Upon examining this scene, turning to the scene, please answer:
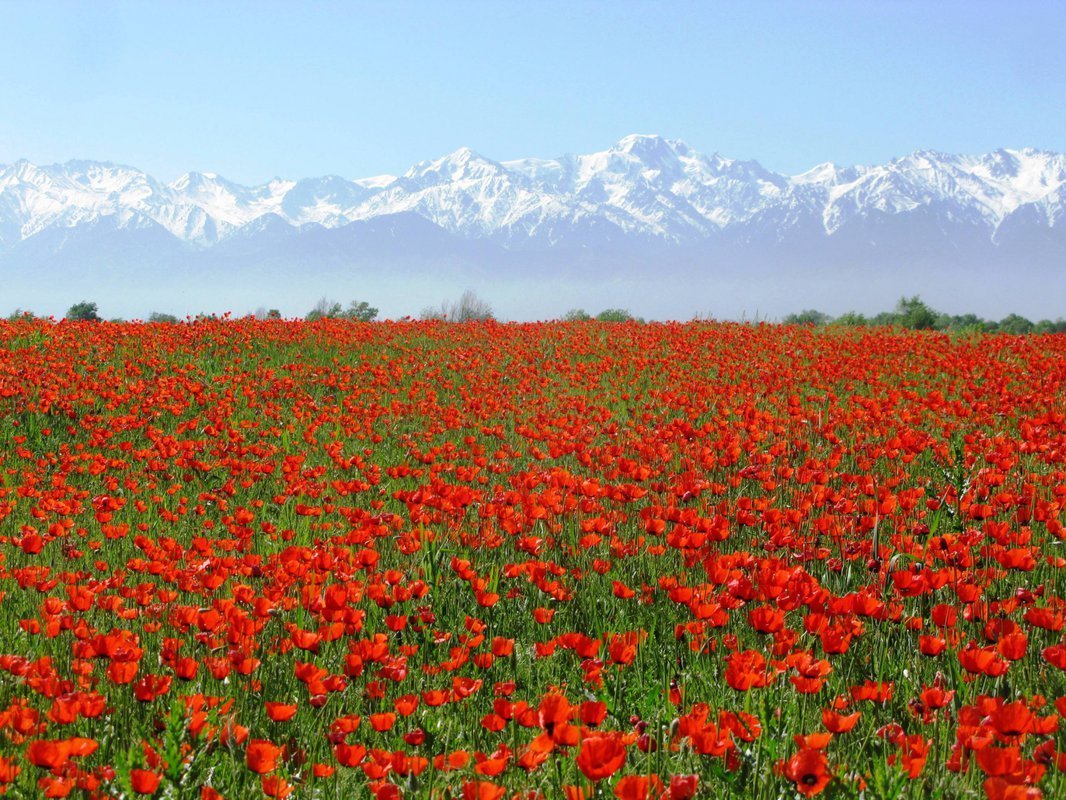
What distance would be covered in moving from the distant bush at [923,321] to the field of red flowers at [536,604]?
15.0m

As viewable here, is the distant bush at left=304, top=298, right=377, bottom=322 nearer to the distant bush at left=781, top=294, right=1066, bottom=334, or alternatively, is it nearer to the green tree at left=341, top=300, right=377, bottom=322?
the green tree at left=341, top=300, right=377, bottom=322

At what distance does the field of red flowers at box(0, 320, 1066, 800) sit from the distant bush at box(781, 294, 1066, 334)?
49.3 ft

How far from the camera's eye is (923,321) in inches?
1000

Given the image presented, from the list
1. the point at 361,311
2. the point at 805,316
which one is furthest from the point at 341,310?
the point at 805,316

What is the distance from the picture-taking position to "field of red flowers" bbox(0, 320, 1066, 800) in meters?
2.58

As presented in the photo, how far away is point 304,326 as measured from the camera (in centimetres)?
1577

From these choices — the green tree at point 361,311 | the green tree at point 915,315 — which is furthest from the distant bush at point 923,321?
the green tree at point 361,311

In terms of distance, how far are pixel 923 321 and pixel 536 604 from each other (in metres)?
23.7

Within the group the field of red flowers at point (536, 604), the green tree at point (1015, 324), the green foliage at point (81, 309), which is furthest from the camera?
the green tree at point (1015, 324)

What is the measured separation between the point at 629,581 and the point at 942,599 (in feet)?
4.93

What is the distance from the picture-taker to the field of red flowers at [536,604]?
2.58 m

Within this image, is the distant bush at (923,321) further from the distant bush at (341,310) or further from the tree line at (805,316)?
the distant bush at (341,310)

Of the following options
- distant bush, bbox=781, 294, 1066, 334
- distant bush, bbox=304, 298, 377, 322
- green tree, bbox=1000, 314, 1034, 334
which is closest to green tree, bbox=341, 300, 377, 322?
distant bush, bbox=304, 298, 377, 322

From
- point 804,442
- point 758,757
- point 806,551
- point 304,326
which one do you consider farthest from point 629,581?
point 304,326
